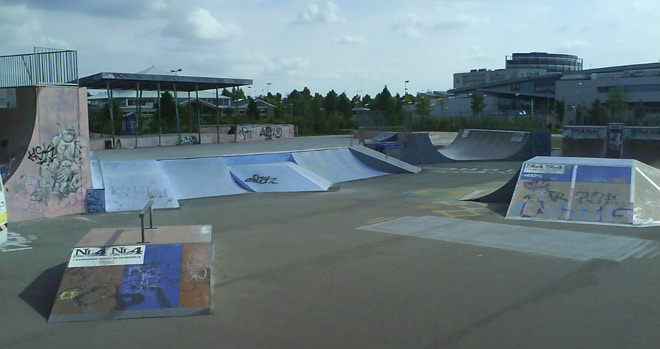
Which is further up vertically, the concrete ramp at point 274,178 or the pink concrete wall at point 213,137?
the pink concrete wall at point 213,137

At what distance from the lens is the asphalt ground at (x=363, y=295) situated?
6.84m

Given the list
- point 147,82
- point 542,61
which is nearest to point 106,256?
point 147,82

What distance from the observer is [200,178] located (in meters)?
20.7

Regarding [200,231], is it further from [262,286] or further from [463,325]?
[463,325]

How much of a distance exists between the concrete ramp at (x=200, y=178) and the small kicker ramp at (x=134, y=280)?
1060 cm

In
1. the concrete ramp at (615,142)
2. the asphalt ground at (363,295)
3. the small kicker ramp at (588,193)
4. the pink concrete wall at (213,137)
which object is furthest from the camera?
the pink concrete wall at (213,137)

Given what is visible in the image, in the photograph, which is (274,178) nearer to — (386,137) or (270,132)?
(386,137)

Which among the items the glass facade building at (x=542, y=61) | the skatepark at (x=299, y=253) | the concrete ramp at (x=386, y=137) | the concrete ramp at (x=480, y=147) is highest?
the glass facade building at (x=542, y=61)

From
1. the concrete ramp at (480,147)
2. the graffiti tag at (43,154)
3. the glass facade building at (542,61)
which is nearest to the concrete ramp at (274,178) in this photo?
the graffiti tag at (43,154)

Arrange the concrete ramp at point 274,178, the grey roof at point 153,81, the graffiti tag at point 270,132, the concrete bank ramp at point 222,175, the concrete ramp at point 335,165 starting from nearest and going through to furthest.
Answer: the concrete bank ramp at point 222,175
the concrete ramp at point 274,178
the concrete ramp at point 335,165
the grey roof at point 153,81
the graffiti tag at point 270,132

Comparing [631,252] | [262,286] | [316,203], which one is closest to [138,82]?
[316,203]

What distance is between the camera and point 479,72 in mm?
141625

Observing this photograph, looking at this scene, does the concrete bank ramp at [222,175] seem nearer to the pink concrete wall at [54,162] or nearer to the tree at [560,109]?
the pink concrete wall at [54,162]

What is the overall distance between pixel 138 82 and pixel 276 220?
16491 millimetres
